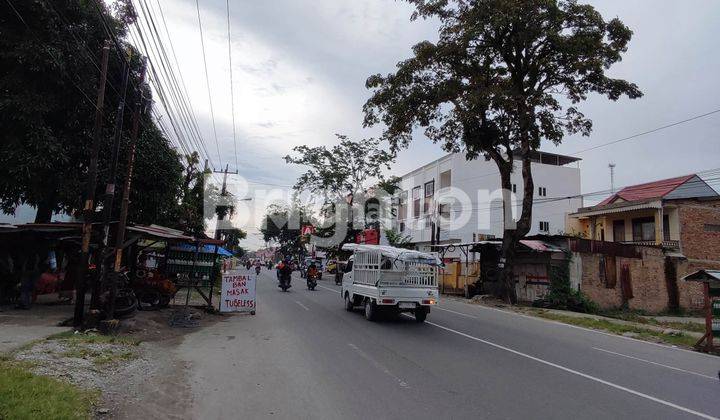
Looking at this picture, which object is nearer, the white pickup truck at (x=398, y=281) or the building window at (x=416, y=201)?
the white pickup truck at (x=398, y=281)

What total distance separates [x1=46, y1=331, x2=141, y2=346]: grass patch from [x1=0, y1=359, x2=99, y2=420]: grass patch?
274cm

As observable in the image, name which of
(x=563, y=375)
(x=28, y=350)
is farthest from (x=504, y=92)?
(x=28, y=350)

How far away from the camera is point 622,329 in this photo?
16516mm

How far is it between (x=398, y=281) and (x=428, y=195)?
119 ft

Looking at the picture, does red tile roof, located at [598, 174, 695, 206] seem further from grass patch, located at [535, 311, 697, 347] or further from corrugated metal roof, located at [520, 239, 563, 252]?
grass patch, located at [535, 311, 697, 347]

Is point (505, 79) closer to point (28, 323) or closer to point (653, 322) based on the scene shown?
point (653, 322)

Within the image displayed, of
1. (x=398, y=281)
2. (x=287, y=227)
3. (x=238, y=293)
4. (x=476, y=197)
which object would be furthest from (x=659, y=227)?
(x=287, y=227)

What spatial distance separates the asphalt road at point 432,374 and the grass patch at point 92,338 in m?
1.18

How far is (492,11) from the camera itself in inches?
830

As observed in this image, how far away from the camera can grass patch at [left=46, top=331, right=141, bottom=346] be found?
9.05m

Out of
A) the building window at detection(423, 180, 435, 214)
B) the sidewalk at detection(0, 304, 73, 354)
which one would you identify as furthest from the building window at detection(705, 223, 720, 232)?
the sidewalk at detection(0, 304, 73, 354)

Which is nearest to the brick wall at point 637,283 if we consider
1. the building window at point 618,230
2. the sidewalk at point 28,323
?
the building window at point 618,230

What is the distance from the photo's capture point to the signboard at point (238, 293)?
605 inches

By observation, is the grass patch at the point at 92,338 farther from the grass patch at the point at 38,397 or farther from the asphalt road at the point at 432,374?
the grass patch at the point at 38,397
